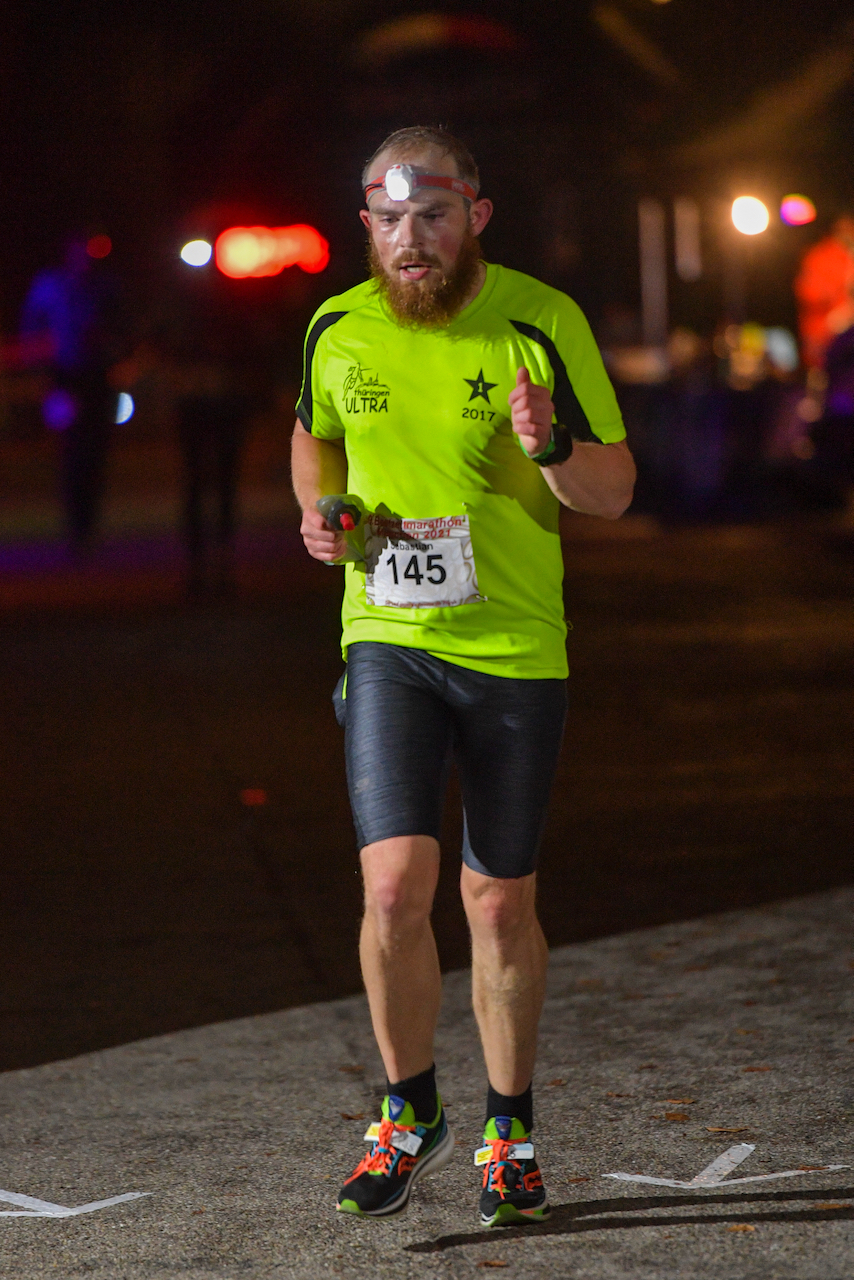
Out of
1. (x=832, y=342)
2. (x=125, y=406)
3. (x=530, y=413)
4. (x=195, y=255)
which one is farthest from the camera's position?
(x=832, y=342)

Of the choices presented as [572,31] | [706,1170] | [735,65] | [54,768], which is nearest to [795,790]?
[54,768]

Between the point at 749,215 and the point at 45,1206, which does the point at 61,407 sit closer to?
the point at 749,215

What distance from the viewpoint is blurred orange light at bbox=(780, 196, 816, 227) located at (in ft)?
85.7

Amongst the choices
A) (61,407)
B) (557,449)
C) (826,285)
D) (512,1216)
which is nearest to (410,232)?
(557,449)

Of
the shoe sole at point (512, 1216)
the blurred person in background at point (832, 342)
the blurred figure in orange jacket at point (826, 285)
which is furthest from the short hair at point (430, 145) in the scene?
the blurred figure in orange jacket at point (826, 285)

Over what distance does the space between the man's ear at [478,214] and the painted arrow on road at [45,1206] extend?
85.0 inches

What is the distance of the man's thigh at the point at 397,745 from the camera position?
3.86 metres

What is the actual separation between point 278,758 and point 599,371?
5.71m

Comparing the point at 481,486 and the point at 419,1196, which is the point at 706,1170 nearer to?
the point at 419,1196

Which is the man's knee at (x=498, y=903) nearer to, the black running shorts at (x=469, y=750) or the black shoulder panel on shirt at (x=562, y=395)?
the black running shorts at (x=469, y=750)

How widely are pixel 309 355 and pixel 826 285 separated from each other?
24.8 meters

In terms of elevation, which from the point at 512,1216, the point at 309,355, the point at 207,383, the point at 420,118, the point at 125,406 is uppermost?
the point at 420,118

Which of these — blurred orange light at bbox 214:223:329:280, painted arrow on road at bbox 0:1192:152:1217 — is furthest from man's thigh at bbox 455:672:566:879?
blurred orange light at bbox 214:223:329:280

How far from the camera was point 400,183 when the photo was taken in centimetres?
386
